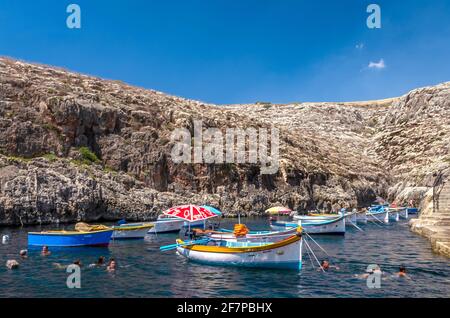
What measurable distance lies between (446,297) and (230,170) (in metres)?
60.1

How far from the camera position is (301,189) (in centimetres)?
8412

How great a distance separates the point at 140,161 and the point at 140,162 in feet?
0.63

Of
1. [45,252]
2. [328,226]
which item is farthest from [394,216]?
[45,252]

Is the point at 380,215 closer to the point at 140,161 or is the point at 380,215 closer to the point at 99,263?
the point at 140,161

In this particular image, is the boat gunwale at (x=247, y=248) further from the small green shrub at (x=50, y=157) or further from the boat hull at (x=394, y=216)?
the boat hull at (x=394, y=216)

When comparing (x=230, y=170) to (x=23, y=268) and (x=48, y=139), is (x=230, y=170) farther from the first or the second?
(x=23, y=268)

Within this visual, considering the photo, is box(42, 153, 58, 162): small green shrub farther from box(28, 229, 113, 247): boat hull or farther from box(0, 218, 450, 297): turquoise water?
box(28, 229, 113, 247): boat hull

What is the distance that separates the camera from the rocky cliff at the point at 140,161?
2224 inches

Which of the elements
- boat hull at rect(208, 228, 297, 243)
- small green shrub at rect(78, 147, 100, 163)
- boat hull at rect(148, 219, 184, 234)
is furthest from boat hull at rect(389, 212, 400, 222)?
small green shrub at rect(78, 147, 100, 163)

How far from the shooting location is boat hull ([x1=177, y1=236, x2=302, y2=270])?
26938mm

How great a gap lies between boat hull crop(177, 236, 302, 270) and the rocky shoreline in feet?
108

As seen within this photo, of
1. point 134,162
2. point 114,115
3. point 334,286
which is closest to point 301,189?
point 134,162

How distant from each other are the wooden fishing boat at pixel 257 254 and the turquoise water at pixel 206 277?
578 millimetres

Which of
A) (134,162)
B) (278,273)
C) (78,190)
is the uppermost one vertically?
(134,162)
